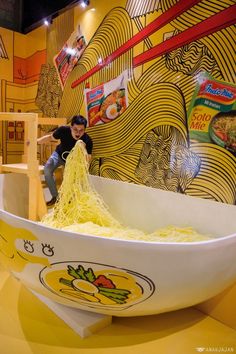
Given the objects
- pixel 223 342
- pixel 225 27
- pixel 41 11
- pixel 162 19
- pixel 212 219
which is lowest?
pixel 223 342

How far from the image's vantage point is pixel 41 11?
390cm

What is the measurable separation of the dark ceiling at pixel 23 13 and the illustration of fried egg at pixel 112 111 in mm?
1701

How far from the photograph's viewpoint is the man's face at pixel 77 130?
9.68 ft

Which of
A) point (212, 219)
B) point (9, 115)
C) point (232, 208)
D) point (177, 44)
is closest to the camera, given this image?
point (232, 208)

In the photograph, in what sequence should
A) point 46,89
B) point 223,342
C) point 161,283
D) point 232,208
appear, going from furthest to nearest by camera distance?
1. point 46,89
2. point 232,208
3. point 223,342
4. point 161,283

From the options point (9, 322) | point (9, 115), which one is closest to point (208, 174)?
point (9, 322)

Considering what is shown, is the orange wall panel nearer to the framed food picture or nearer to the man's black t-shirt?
the framed food picture

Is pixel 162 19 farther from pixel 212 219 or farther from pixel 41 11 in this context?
pixel 41 11

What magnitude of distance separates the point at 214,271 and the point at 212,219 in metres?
0.71

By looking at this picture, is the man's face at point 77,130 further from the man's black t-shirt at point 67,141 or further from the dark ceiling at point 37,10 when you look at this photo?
the dark ceiling at point 37,10

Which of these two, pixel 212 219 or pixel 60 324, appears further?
pixel 212 219

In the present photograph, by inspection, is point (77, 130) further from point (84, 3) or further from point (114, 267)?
point (114, 267)

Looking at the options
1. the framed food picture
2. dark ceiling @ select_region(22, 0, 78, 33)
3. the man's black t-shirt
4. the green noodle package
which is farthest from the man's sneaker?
dark ceiling @ select_region(22, 0, 78, 33)

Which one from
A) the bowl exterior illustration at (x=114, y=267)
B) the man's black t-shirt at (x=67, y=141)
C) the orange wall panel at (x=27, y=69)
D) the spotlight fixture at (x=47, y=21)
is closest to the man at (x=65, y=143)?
the man's black t-shirt at (x=67, y=141)
